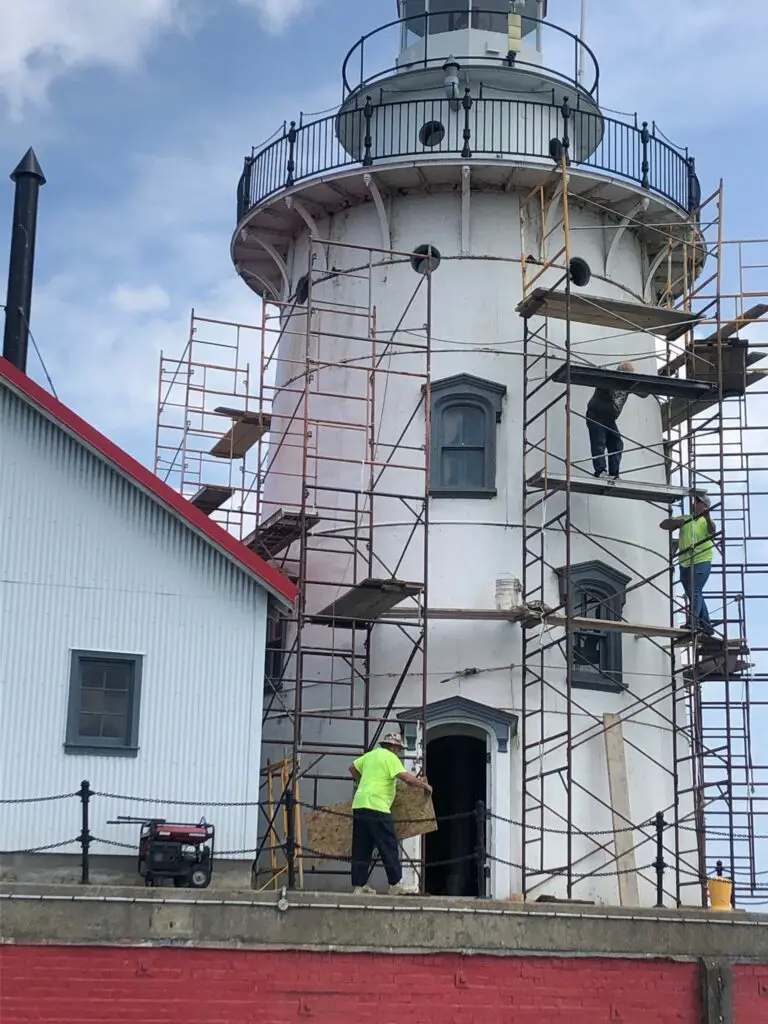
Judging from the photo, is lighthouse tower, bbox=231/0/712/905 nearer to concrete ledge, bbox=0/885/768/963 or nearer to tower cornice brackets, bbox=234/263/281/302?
tower cornice brackets, bbox=234/263/281/302

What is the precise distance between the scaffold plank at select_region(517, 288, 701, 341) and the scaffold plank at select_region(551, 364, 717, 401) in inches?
33.5

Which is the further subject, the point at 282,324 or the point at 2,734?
the point at 282,324

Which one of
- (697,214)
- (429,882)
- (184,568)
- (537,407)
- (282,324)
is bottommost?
(429,882)

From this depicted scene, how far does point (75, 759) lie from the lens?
19.1m

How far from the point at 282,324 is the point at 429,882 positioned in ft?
31.3

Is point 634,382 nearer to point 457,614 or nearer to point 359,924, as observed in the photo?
point 457,614

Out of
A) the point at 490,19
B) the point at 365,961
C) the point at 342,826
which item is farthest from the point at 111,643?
the point at 490,19

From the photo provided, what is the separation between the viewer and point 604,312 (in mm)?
25109

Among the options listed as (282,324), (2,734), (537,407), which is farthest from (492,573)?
(2,734)

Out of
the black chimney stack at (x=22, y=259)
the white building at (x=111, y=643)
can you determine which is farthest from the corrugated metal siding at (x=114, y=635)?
the black chimney stack at (x=22, y=259)

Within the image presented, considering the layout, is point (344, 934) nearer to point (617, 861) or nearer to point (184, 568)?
point (184, 568)

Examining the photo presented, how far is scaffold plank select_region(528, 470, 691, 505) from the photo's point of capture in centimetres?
2397

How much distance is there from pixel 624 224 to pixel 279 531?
7.77m

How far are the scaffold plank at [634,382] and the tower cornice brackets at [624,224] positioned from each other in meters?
2.34
